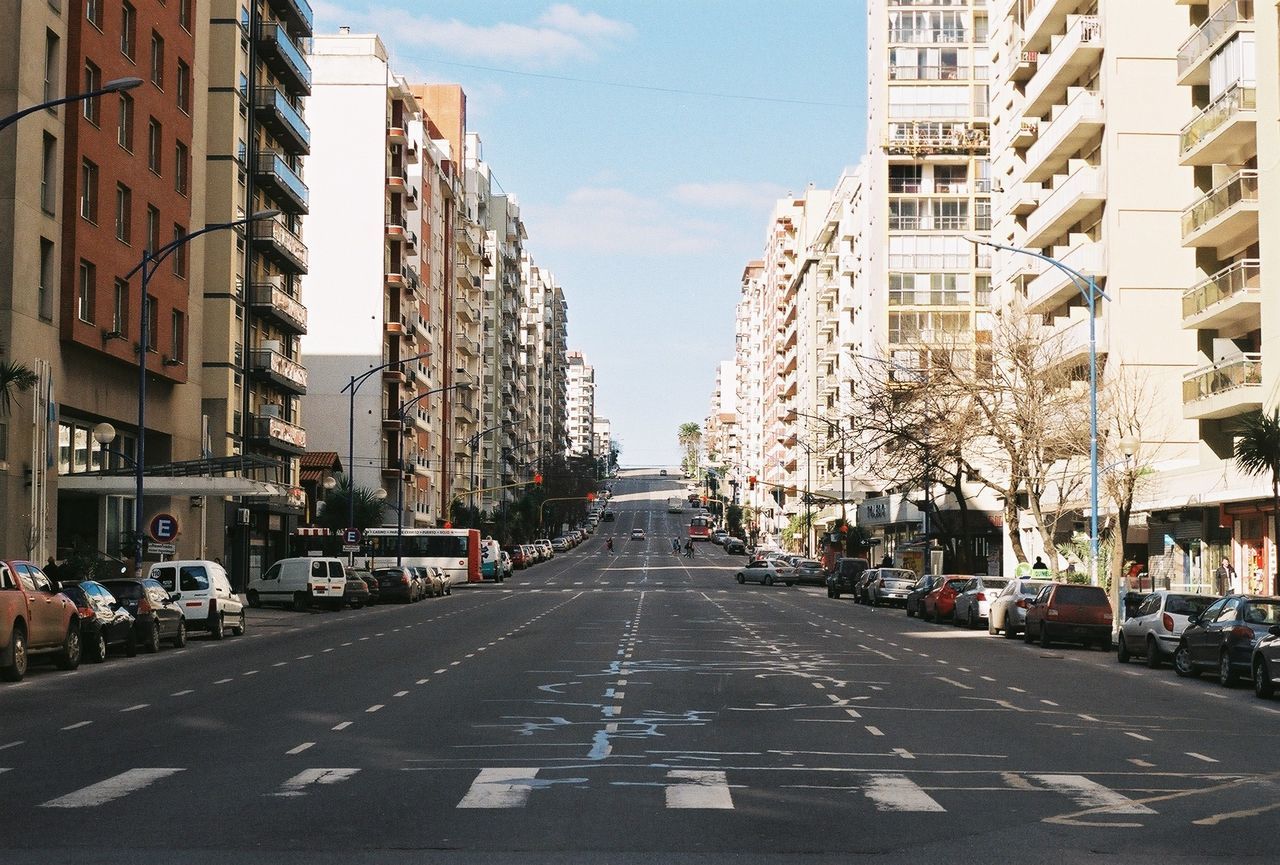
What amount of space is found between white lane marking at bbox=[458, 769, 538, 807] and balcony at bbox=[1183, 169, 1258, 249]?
3337 centimetres

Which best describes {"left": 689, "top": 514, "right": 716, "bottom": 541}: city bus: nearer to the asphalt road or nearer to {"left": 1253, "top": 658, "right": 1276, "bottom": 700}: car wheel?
the asphalt road

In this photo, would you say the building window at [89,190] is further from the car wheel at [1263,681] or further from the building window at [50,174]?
the car wheel at [1263,681]

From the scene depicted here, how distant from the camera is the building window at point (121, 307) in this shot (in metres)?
47.6

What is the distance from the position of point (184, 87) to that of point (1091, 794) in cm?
4958

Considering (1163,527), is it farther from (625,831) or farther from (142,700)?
(625,831)

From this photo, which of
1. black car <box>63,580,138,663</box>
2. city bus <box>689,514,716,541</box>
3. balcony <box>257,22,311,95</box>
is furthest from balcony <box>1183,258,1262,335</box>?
city bus <box>689,514,716,541</box>

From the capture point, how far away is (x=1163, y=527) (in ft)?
163

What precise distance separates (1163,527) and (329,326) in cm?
5693

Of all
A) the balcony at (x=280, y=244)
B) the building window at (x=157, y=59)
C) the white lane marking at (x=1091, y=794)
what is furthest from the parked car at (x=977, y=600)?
the balcony at (x=280, y=244)

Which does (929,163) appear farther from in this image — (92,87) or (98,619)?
(98,619)

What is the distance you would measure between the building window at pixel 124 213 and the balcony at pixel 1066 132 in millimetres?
30934

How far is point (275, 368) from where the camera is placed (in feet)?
224

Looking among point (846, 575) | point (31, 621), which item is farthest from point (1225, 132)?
point (846, 575)

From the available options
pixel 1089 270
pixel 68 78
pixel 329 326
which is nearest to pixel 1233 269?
pixel 1089 270
